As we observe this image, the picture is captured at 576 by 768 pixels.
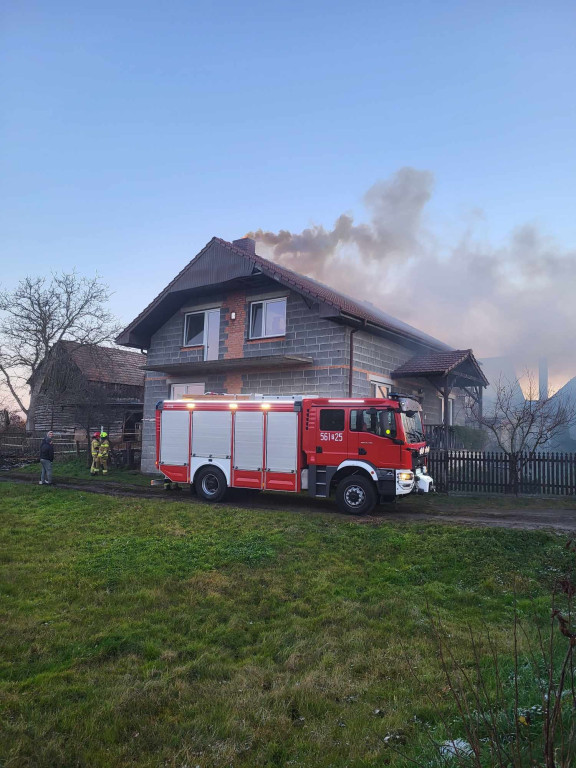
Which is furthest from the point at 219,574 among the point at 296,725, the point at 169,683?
the point at 296,725

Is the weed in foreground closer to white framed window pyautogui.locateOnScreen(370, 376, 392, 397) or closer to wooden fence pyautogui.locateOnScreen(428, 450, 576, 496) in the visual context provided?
wooden fence pyautogui.locateOnScreen(428, 450, 576, 496)

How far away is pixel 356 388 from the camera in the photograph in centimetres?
1627

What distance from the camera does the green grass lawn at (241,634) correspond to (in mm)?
3502

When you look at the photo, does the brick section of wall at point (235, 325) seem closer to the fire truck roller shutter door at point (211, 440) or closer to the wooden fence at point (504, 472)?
the fire truck roller shutter door at point (211, 440)

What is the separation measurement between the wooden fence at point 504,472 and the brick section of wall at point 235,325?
24.2 feet

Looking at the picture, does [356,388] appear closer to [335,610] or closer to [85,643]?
[335,610]

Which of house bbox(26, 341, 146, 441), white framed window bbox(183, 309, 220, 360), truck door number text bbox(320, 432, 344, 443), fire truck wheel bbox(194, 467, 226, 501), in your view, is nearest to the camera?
truck door number text bbox(320, 432, 344, 443)

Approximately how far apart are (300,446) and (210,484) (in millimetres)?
3002

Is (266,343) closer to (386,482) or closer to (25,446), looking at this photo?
(386,482)

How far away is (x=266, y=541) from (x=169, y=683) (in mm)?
4664

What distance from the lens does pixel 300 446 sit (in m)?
12.7

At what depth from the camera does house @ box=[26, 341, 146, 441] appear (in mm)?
28656

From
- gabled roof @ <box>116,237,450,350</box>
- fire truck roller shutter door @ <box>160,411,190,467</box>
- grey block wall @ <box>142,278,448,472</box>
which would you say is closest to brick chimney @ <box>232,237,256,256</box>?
gabled roof @ <box>116,237,450,350</box>

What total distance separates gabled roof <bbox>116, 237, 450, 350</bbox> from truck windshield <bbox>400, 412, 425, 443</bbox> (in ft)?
13.1
